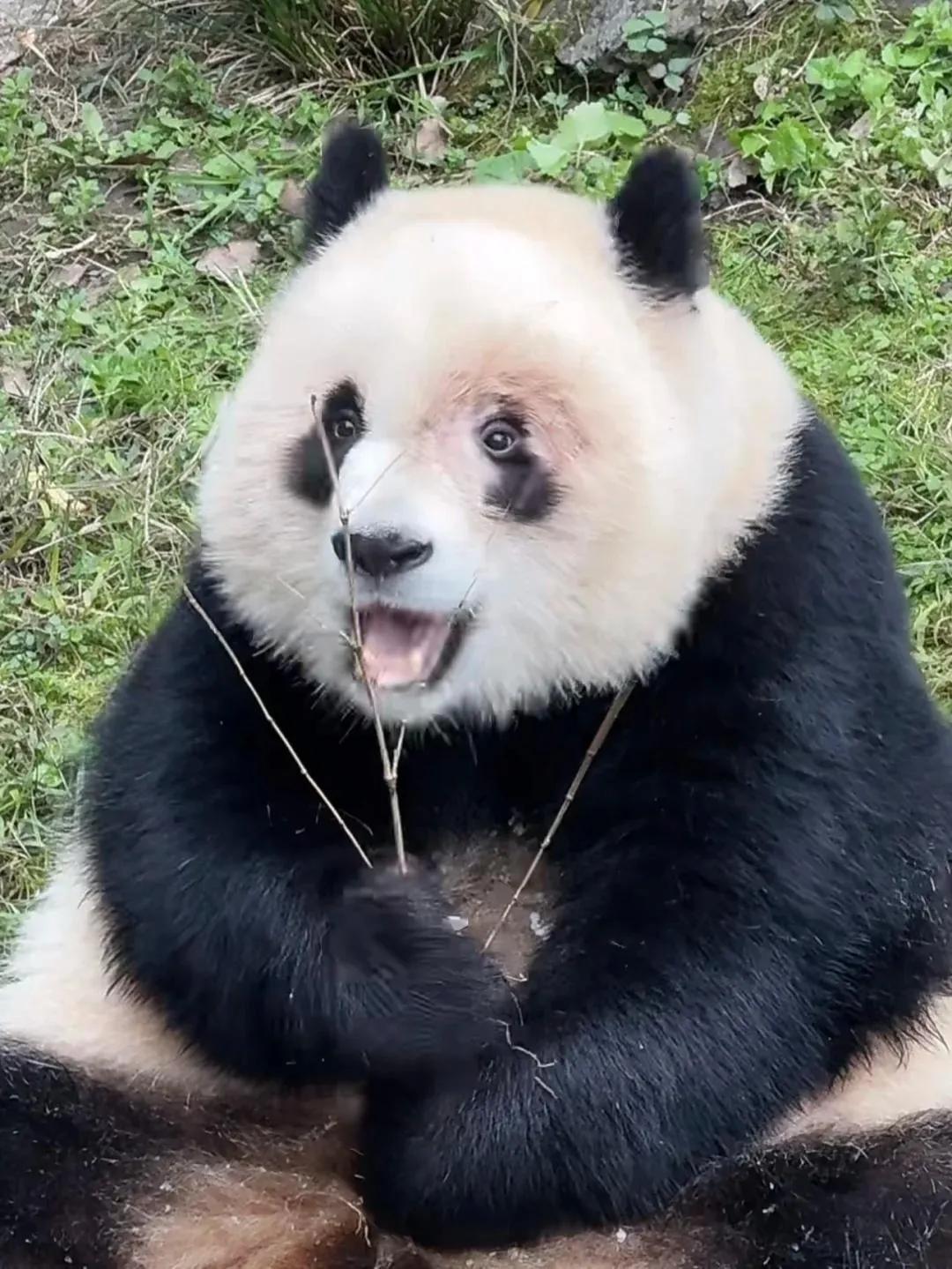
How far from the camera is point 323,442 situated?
2.56 m

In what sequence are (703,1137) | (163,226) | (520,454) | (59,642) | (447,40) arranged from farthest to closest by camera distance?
A: (447,40) < (163,226) < (59,642) < (703,1137) < (520,454)

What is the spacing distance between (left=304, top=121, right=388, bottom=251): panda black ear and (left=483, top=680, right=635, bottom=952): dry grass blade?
0.88 meters

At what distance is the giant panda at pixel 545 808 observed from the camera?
2562 mm

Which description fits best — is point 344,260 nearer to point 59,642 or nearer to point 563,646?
point 563,646

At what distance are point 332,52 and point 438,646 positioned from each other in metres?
4.12

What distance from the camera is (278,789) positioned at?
9.43ft

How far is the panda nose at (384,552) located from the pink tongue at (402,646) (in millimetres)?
158

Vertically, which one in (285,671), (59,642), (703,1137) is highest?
(285,671)

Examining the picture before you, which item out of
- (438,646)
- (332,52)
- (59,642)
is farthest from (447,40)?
(438,646)

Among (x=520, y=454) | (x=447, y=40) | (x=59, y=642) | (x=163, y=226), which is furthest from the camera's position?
(x=447, y=40)

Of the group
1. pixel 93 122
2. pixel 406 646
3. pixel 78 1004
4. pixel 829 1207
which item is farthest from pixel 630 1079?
pixel 93 122

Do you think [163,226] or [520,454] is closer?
[520,454]

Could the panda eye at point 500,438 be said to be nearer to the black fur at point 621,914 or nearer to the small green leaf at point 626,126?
the black fur at point 621,914

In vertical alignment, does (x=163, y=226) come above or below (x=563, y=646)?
below
